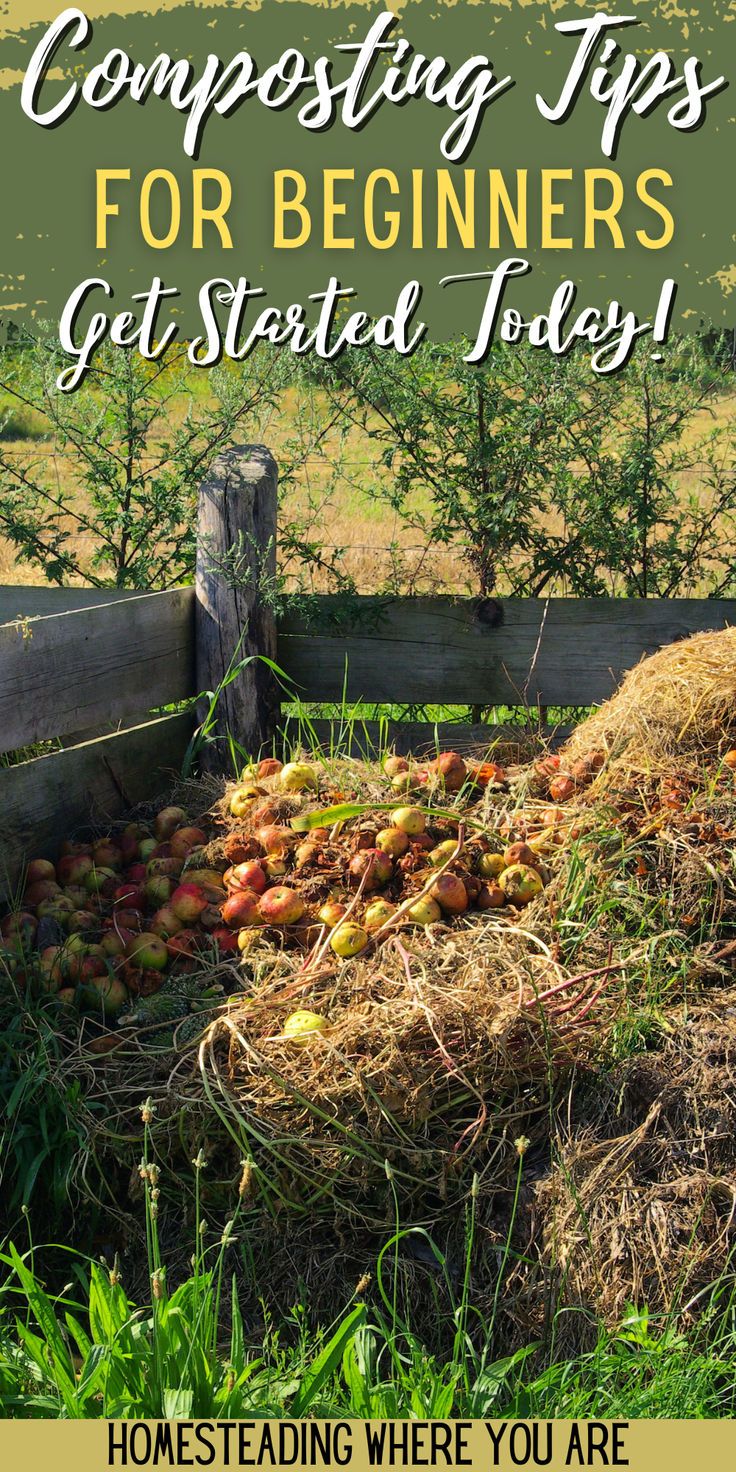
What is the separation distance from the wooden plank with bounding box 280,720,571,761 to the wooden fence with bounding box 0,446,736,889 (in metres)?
0.02

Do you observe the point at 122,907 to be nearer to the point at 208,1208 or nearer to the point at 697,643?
the point at 208,1208

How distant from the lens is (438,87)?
4.75m

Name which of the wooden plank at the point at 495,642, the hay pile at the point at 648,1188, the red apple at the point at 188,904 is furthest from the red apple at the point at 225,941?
the wooden plank at the point at 495,642

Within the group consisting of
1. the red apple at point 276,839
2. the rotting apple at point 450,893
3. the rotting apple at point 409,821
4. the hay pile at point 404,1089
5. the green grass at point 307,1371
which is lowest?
the green grass at point 307,1371

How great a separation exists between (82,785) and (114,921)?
27.2 inches

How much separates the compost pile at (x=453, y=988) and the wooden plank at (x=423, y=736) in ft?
1.57

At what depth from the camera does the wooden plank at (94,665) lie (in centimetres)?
369

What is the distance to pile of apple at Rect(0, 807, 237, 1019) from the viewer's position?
3311 millimetres

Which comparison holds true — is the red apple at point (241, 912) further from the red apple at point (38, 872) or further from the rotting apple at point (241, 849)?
the red apple at point (38, 872)

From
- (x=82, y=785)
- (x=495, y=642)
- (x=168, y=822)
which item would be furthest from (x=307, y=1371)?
(x=495, y=642)

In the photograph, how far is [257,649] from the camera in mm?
4512

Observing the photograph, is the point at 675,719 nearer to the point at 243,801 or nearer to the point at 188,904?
the point at 243,801
